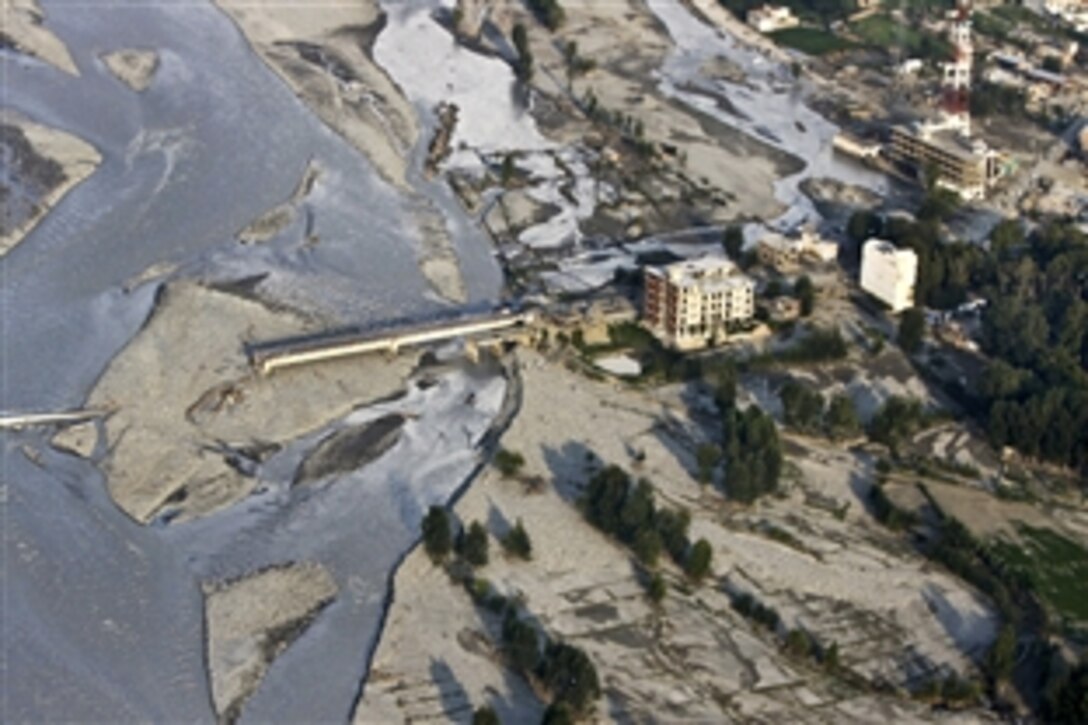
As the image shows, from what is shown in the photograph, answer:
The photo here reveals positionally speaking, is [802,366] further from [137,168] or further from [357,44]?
[357,44]

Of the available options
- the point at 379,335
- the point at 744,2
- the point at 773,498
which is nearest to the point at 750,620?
→ the point at 773,498

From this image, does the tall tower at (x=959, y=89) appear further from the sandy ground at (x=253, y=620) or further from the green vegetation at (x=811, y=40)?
the sandy ground at (x=253, y=620)

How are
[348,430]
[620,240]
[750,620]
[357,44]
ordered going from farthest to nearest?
1. [357,44]
2. [620,240]
3. [348,430]
4. [750,620]

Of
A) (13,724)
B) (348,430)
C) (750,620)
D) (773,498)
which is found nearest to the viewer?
(13,724)

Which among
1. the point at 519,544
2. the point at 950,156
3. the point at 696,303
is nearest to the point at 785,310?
the point at 696,303

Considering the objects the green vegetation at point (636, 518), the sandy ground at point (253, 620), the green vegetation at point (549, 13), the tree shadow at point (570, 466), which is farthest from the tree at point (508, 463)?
the green vegetation at point (549, 13)

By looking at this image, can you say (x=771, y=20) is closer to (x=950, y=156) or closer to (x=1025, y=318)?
(x=950, y=156)
